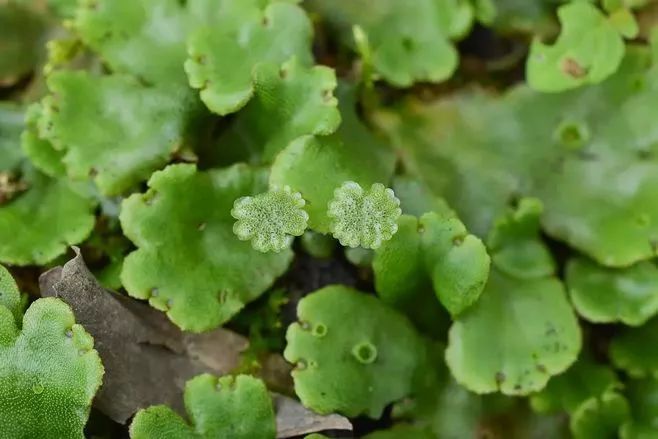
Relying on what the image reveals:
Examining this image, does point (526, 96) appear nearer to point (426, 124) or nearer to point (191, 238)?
point (426, 124)

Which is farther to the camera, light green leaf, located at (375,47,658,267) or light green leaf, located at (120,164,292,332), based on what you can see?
light green leaf, located at (375,47,658,267)

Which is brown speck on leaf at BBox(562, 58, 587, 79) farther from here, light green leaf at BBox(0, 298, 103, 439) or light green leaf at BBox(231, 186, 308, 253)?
light green leaf at BBox(0, 298, 103, 439)

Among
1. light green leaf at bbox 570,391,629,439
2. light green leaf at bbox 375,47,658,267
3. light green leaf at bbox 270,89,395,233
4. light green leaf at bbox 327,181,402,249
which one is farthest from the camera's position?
light green leaf at bbox 375,47,658,267

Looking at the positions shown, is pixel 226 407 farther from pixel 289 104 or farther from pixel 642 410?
pixel 642 410

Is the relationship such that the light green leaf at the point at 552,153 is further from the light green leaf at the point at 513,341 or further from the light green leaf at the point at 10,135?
the light green leaf at the point at 10,135

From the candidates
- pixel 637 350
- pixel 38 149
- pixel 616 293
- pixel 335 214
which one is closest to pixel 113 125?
pixel 38 149

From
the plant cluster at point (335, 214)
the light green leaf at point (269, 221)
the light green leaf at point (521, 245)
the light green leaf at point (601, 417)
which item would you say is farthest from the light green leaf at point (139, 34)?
the light green leaf at point (601, 417)

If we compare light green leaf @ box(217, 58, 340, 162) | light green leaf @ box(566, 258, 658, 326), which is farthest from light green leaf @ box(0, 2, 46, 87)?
light green leaf @ box(566, 258, 658, 326)

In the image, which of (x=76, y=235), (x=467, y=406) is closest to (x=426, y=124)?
(x=467, y=406)

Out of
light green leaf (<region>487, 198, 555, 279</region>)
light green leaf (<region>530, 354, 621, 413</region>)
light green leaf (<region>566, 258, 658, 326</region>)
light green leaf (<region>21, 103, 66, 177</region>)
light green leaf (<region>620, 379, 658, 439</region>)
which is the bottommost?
light green leaf (<region>620, 379, 658, 439</region>)
